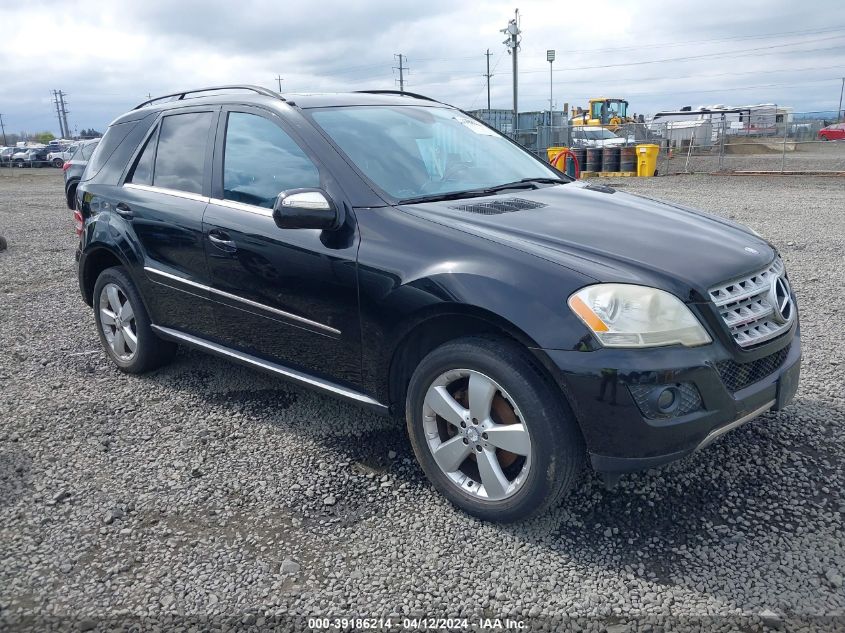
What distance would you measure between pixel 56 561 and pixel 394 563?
1.35m

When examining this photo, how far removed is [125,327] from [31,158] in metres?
49.2

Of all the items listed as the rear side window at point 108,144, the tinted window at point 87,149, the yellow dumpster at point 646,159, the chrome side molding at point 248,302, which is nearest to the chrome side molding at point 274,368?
the chrome side molding at point 248,302

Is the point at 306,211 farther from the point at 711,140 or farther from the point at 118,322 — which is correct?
the point at 711,140

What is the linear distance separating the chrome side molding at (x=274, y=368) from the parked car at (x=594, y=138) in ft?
91.1

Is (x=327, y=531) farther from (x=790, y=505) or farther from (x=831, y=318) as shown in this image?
(x=831, y=318)

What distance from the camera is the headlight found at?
2553mm

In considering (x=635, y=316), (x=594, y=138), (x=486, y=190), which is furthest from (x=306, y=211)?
(x=594, y=138)

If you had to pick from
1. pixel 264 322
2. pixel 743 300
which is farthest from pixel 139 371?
pixel 743 300

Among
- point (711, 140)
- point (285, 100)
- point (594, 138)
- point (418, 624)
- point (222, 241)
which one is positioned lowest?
point (418, 624)

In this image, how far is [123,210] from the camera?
4.52 m

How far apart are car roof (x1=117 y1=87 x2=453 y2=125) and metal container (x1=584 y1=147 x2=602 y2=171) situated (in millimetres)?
19935

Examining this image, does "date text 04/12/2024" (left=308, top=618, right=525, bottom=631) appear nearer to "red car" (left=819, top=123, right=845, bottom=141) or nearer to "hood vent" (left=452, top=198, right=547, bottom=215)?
"hood vent" (left=452, top=198, right=547, bottom=215)

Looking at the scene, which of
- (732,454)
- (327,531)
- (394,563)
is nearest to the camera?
(394,563)

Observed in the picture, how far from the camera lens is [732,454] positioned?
343cm
